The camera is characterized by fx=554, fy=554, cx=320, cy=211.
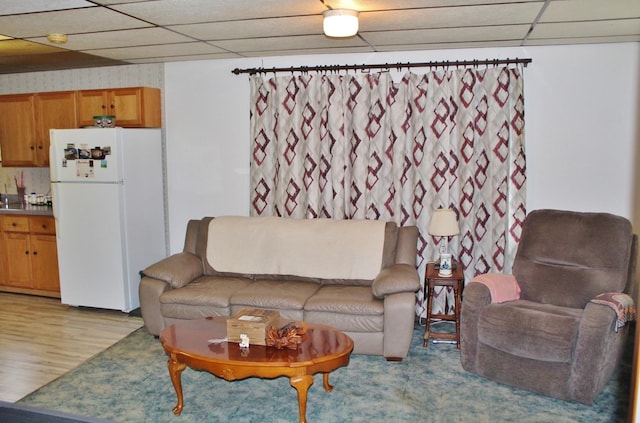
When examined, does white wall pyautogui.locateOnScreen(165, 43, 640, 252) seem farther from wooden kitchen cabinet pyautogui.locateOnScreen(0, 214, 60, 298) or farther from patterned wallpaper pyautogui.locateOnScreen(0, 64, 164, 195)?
wooden kitchen cabinet pyautogui.locateOnScreen(0, 214, 60, 298)

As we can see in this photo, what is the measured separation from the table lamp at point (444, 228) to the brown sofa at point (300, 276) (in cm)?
23

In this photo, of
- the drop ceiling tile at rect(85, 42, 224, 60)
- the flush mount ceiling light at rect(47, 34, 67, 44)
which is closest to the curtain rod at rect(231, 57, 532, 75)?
the drop ceiling tile at rect(85, 42, 224, 60)

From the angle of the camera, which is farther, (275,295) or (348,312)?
(275,295)

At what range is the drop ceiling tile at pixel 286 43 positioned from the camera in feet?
13.0

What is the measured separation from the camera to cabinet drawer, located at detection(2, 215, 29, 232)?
5438mm

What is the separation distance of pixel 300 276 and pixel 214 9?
2.18 meters

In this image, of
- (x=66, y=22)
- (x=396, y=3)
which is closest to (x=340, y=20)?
(x=396, y=3)

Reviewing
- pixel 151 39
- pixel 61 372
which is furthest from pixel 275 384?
pixel 151 39

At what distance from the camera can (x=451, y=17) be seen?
330 cm

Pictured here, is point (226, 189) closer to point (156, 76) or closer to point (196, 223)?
point (196, 223)

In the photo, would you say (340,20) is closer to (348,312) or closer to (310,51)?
(310,51)

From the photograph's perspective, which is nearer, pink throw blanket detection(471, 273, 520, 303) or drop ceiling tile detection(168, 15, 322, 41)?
drop ceiling tile detection(168, 15, 322, 41)

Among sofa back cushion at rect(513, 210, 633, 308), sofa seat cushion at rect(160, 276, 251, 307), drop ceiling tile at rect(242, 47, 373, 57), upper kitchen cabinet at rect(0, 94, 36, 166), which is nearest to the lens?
sofa back cushion at rect(513, 210, 633, 308)

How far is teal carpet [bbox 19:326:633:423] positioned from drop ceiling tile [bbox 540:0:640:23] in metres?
2.21
